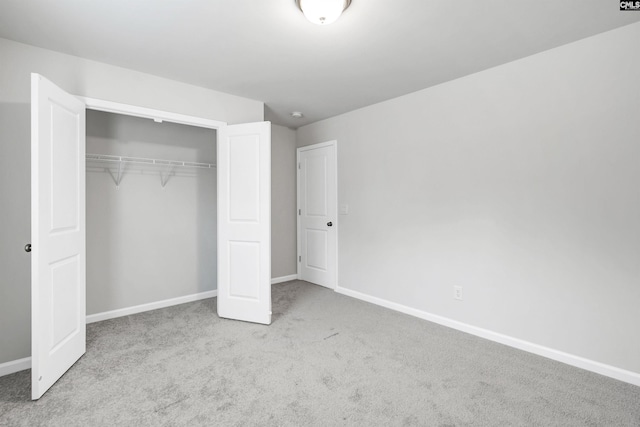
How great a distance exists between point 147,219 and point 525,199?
3.90 meters

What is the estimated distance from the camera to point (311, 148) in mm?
4895

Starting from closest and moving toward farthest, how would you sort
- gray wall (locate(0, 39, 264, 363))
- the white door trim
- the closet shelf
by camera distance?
gray wall (locate(0, 39, 264, 363)) < the white door trim < the closet shelf

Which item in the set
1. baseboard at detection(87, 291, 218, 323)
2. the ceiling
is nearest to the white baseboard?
baseboard at detection(87, 291, 218, 323)

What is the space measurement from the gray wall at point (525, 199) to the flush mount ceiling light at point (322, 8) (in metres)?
1.76

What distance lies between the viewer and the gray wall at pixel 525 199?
2.30 metres

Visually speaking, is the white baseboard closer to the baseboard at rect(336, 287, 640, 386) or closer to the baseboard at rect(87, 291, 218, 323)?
the baseboard at rect(87, 291, 218, 323)

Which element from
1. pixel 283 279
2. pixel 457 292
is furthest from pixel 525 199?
pixel 283 279

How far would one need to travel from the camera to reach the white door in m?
4.59

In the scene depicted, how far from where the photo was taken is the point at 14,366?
243 centimetres

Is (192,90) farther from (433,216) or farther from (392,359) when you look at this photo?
(392,359)

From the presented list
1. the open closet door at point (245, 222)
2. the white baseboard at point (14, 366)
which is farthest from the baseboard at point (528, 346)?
the white baseboard at point (14, 366)

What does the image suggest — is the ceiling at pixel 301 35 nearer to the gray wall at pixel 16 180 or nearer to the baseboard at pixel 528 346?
the gray wall at pixel 16 180

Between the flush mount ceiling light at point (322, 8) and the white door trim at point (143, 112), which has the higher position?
the flush mount ceiling light at point (322, 8)

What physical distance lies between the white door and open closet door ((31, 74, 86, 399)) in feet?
9.47
